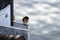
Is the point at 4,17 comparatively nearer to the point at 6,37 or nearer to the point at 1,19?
the point at 1,19

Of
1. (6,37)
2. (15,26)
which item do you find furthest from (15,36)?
(15,26)

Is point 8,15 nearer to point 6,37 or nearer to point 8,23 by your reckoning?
point 8,23

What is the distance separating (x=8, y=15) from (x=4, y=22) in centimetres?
43

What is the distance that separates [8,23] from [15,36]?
1.69 m

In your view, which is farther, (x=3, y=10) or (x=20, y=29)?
(x=3, y=10)

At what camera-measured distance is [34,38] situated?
1404cm

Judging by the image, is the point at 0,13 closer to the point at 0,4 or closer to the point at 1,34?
the point at 0,4

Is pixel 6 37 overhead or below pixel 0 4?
below

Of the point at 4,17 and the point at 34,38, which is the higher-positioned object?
the point at 4,17

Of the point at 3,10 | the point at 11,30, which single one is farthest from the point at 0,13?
the point at 11,30

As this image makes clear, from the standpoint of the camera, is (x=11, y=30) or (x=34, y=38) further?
(x=34, y=38)

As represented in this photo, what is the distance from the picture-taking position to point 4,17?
1348cm

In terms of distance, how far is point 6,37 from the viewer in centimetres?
1201

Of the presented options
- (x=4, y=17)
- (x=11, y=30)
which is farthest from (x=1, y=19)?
(x=11, y=30)
